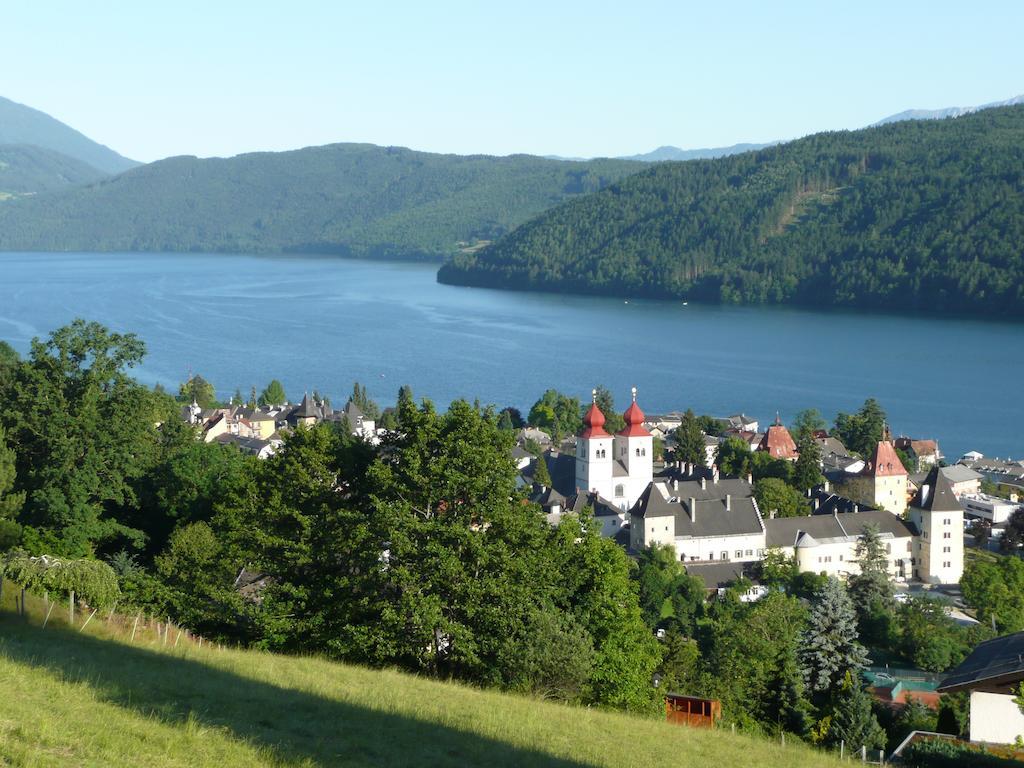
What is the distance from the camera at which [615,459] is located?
129 ft

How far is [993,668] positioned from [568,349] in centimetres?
7419

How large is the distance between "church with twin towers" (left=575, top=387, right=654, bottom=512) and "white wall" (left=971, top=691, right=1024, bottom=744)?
2544 centimetres

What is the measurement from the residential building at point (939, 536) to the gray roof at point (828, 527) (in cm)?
67

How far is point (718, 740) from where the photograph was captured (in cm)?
1022

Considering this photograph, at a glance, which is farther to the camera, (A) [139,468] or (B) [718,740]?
(A) [139,468]

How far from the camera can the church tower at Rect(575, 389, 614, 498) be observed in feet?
126

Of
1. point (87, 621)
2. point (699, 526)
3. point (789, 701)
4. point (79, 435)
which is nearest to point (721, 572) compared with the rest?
point (699, 526)

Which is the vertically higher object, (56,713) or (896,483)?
(56,713)

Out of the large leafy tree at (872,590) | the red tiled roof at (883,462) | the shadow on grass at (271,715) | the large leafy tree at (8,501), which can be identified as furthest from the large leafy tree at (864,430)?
the shadow on grass at (271,715)

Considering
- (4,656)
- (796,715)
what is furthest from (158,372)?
(4,656)

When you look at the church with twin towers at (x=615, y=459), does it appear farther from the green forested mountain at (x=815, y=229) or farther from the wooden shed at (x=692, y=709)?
the green forested mountain at (x=815, y=229)

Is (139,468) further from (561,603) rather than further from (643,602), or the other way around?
(643,602)

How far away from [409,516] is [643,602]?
1661 cm

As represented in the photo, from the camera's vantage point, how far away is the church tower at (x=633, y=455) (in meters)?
38.8
